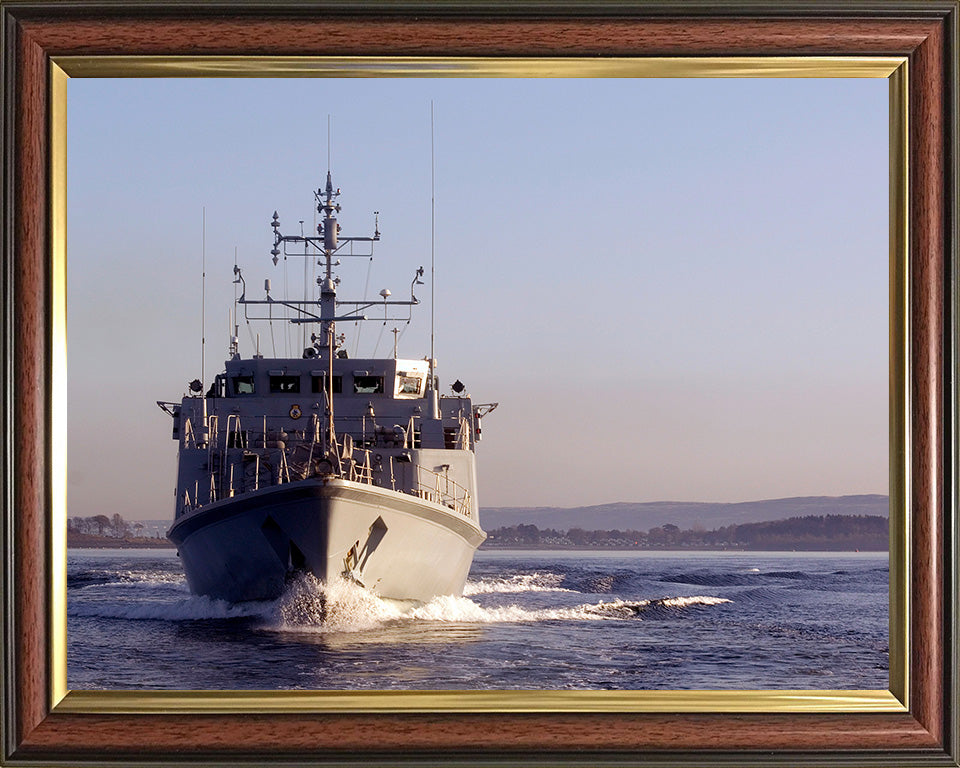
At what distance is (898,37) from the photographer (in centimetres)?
537

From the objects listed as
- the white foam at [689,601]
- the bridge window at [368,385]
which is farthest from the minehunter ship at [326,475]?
the white foam at [689,601]

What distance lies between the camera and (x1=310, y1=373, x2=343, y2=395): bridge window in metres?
17.4

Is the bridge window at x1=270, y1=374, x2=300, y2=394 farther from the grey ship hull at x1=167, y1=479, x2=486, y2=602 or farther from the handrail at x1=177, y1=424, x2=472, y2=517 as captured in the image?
the grey ship hull at x1=167, y1=479, x2=486, y2=602

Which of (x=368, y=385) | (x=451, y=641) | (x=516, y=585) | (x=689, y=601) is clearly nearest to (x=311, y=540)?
(x=451, y=641)

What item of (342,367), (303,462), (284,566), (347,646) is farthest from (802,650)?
(342,367)

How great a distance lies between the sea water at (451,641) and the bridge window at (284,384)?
5.15m

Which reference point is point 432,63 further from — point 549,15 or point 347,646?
point 347,646

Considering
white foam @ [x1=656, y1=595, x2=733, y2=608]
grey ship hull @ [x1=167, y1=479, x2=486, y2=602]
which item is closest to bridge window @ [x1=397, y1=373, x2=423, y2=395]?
grey ship hull @ [x1=167, y1=479, x2=486, y2=602]

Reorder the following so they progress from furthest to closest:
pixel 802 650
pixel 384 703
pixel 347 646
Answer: pixel 347 646 → pixel 802 650 → pixel 384 703

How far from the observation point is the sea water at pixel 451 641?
5.71 m

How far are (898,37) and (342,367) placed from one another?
12821mm

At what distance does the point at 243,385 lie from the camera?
1750cm

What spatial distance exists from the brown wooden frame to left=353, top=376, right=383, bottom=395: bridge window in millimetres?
12130

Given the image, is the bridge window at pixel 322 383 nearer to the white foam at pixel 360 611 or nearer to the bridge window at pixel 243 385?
the bridge window at pixel 243 385
